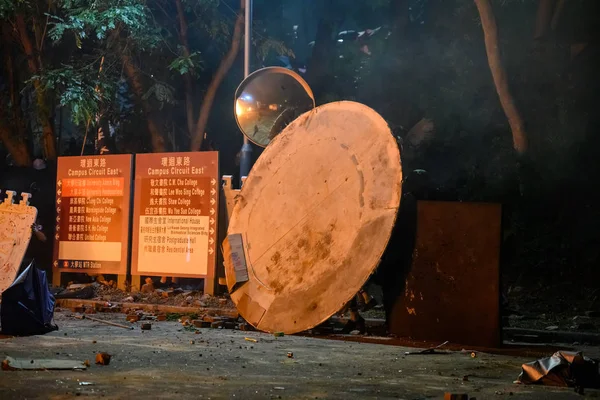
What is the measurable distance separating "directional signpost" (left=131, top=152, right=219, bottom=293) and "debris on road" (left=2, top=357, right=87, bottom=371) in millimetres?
4706

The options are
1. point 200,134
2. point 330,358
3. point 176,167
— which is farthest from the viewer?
point 200,134

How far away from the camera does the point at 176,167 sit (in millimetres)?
11289

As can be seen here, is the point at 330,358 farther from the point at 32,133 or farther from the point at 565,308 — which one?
the point at 32,133

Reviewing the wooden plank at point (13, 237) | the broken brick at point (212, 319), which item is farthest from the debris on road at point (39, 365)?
the wooden plank at point (13, 237)

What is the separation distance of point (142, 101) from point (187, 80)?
41.6 inches

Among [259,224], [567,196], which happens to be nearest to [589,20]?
[567,196]

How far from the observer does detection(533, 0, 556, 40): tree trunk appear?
1345cm

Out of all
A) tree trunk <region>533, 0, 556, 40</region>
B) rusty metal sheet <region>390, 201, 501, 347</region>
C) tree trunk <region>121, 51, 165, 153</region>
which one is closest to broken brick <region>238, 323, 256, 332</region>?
rusty metal sheet <region>390, 201, 501, 347</region>

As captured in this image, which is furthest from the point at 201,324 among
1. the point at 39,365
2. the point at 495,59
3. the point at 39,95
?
the point at 39,95

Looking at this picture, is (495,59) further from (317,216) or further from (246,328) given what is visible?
(246,328)

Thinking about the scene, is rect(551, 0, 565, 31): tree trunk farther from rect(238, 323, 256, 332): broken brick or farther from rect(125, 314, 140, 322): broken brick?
rect(125, 314, 140, 322): broken brick

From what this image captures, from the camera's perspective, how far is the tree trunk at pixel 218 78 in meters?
14.5

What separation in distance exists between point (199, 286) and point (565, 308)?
540 centimetres

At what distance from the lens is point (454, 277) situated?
7.53 meters
